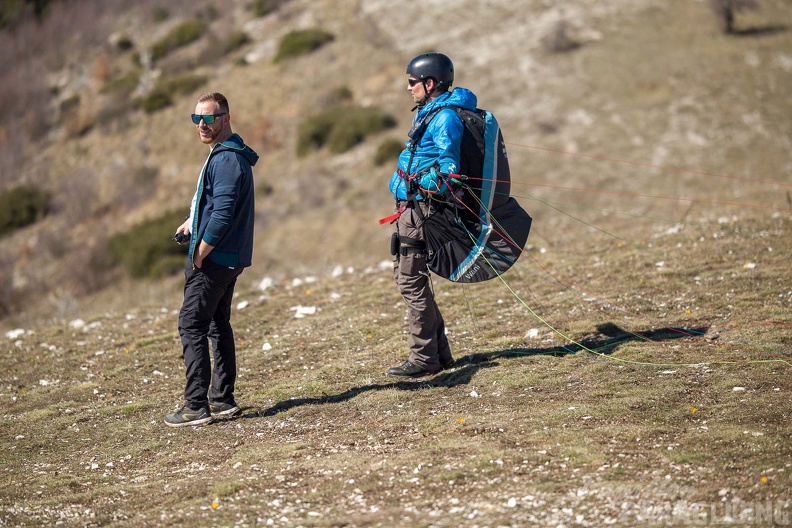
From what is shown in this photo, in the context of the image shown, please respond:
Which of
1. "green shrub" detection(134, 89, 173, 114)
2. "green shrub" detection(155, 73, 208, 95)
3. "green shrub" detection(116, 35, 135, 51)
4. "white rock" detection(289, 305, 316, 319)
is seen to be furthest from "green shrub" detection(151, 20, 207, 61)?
"white rock" detection(289, 305, 316, 319)

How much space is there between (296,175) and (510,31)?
10.3 metres

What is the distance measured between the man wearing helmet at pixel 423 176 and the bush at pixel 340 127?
972 inches

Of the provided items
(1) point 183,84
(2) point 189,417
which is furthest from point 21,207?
(2) point 189,417

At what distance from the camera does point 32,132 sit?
140ft

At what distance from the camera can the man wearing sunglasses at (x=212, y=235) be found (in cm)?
662

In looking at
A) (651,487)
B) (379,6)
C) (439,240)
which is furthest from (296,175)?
(651,487)

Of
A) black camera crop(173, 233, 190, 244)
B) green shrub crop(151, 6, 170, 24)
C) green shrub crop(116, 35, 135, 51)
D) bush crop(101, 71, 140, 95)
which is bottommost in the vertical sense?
black camera crop(173, 233, 190, 244)

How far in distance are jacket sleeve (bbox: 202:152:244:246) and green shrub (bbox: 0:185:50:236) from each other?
32.0 m

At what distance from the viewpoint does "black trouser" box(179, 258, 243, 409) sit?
22.2 feet

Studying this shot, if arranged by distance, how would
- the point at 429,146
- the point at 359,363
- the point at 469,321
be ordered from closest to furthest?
the point at 429,146 < the point at 359,363 < the point at 469,321

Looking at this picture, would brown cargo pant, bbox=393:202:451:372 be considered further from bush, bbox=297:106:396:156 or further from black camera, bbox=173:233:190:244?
bush, bbox=297:106:396:156

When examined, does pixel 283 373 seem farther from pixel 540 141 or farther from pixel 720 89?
pixel 720 89

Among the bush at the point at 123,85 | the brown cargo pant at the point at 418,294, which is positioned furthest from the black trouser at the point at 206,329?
the bush at the point at 123,85

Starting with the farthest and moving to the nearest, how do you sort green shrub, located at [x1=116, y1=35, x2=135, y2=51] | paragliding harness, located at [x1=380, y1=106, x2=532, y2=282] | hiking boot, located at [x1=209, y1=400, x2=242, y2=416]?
green shrub, located at [x1=116, y1=35, x2=135, y2=51] → hiking boot, located at [x1=209, y1=400, x2=242, y2=416] → paragliding harness, located at [x1=380, y1=106, x2=532, y2=282]
